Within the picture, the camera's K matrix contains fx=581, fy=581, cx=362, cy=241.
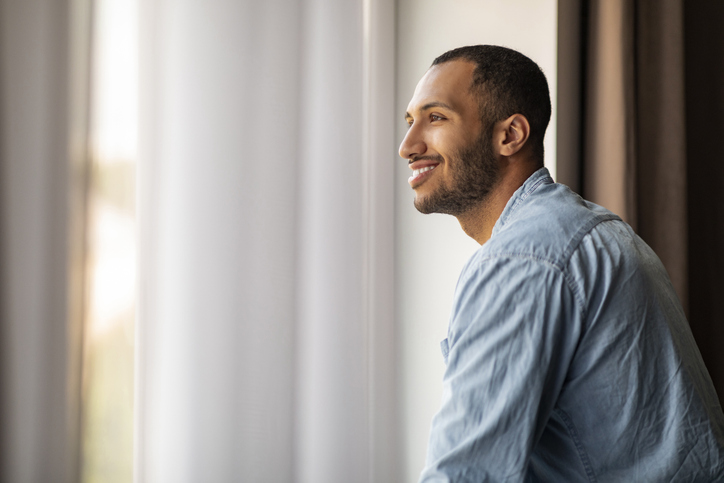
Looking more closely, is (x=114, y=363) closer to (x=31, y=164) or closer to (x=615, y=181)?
(x=31, y=164)

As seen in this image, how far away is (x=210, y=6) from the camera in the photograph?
1.56 metres

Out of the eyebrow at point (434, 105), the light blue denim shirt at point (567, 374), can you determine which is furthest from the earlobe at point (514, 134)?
the light blue denim shirt at point (567, 374)

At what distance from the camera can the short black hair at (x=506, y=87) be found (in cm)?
112

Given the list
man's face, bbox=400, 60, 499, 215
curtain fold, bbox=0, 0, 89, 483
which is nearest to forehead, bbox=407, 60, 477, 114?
man's face, bbox=400, 60, 499, 215

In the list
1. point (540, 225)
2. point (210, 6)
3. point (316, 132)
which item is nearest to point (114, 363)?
point (316, 132)

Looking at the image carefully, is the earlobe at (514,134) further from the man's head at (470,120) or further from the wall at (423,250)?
the wall at (423,250)

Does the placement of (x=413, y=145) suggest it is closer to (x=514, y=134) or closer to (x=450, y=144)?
(x=450, y=144)

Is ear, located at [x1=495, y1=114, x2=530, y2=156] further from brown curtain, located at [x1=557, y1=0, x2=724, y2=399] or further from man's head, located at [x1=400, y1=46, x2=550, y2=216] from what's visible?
brown curtain, located at [x1=557, y1=0, x2=724, y2=399]

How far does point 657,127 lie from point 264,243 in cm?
114

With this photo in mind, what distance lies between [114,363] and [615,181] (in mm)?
1362

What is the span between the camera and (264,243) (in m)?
1.64

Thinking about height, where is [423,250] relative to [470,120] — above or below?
below

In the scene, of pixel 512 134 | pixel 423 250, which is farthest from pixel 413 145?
pixel 423 250

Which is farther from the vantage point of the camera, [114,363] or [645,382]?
[114,363]
